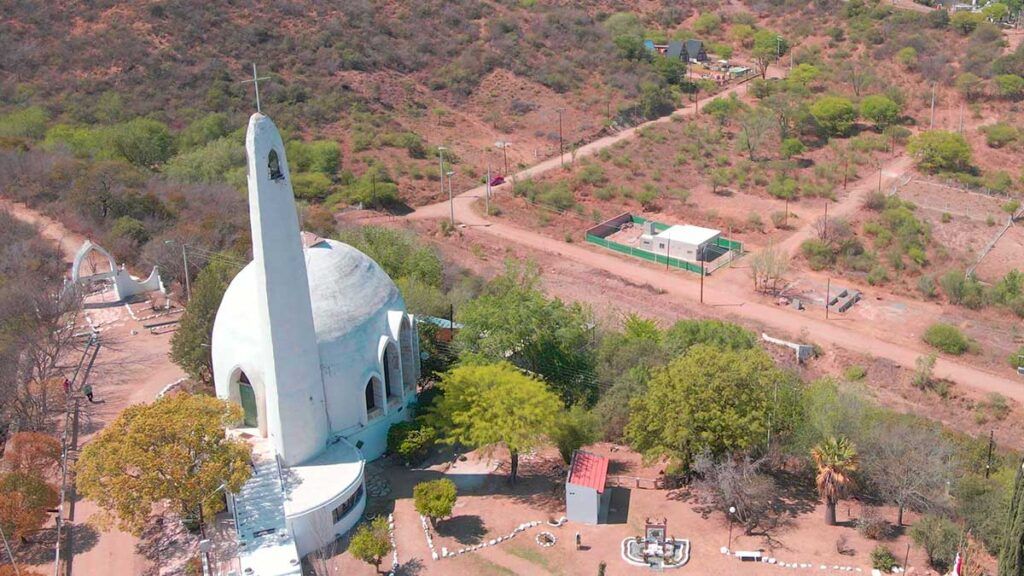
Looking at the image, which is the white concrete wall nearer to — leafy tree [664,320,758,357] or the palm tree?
the palm tree

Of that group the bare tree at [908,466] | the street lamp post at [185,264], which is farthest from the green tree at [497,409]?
the street lamp post at [185,264]

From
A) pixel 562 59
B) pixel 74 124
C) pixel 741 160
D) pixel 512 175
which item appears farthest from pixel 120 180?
pixel 562 59

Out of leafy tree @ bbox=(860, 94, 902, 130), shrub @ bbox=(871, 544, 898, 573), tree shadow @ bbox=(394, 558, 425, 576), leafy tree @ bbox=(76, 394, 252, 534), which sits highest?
leafy tree @ bbox=(76, 394, 252, 534)

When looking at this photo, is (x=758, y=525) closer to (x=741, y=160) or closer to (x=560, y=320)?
(x=560, y=320)

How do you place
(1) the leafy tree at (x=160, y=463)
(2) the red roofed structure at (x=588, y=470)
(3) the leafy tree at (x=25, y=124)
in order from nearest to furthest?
(1) the leafy tree at (x=160, y=463), (2) the red roofed structure at (x=588, y=470), (3) the leafy tree at (x=25, y=124)

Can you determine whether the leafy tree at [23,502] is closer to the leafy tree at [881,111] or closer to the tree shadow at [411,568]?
the tree shadow at [411,568]

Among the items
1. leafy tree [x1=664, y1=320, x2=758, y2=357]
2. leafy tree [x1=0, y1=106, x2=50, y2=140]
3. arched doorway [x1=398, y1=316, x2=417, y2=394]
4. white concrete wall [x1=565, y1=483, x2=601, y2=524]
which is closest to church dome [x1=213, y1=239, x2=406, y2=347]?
arched doorway [x1=398, y1=316, x2=417, y2=394]
